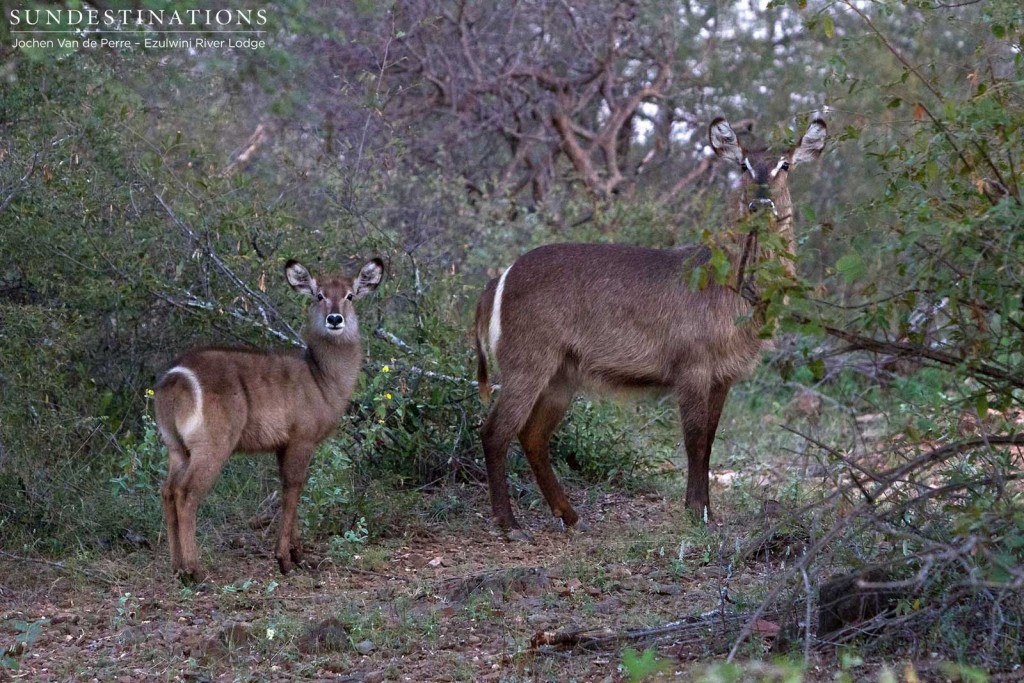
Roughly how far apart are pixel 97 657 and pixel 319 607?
872mm

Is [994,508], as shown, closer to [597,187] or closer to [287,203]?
[287,203]

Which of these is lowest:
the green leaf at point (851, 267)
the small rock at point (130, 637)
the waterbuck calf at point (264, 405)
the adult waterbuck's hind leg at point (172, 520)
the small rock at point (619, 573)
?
the small rock at point (130, 637)

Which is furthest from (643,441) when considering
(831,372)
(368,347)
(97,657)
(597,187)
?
(597,187)

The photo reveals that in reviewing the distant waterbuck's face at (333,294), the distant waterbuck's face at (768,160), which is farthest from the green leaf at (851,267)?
the distant waterbuck's face at (333,294)

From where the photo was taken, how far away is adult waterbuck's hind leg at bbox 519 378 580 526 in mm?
6051

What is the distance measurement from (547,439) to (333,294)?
4.46 feet

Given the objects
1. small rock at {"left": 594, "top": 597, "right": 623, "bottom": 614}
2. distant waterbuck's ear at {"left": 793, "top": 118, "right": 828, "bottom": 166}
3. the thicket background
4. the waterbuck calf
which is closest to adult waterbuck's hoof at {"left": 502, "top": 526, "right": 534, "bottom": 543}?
the thicket background

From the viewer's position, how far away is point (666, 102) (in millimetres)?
12125

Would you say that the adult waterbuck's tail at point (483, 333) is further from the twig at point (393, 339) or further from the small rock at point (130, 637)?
the small rock at point (130, 637)

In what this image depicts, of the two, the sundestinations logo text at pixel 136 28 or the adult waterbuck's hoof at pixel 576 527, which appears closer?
the adult waterbuck's hoof at pixel 576 527

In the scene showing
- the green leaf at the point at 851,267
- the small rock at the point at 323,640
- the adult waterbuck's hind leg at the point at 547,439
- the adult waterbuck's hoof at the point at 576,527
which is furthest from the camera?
the adult waterbuck's hind leg at the point at 547,439

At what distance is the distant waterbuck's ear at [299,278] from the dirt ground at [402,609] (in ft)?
3.76

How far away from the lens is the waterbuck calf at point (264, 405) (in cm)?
500

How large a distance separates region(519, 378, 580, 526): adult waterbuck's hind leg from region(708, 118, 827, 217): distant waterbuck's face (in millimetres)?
1297
